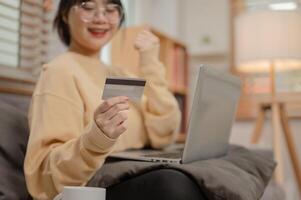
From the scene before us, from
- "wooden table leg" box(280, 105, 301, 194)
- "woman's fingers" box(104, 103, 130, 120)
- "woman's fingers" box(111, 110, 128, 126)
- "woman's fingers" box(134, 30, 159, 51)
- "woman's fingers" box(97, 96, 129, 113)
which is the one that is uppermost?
"woman's fingers" box(134, 30, 159, 51)

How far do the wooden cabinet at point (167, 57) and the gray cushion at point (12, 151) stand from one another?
0.87 metres

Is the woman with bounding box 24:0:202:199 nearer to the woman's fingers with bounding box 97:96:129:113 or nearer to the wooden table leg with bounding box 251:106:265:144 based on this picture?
the woman's fingers with bounding box 97:96:129:113

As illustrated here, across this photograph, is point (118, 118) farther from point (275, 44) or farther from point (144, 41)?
point (275, 44)

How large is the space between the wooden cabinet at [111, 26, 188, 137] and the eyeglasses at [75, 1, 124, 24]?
2.39 ft

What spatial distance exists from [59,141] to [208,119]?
1.22ft

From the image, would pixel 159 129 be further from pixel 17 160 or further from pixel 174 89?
pixel 174 89

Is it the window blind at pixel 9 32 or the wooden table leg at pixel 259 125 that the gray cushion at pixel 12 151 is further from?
the wooden table leg at pixel 259 125

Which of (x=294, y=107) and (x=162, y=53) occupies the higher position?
(x=162, y=53)

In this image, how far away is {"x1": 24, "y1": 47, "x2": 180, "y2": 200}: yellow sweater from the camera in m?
0.98

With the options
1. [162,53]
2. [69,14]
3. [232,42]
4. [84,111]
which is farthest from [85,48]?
[232,42]

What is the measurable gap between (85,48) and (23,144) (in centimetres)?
36

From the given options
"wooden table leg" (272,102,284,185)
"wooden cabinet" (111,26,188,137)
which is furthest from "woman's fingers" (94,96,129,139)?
"wooden table leg" (272,102,284,185)

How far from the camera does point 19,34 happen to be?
5.74 feet

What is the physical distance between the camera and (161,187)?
2.94 ft
